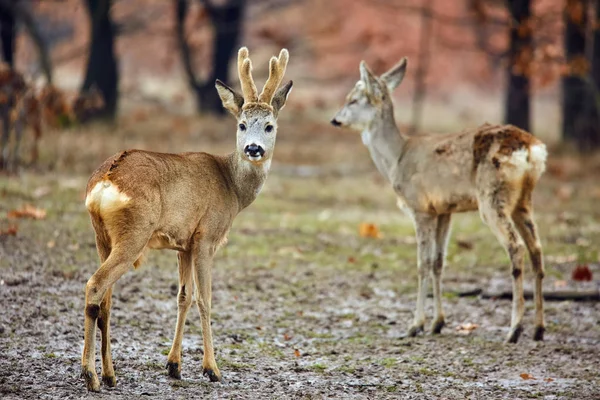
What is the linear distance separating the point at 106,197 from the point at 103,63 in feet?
52.9

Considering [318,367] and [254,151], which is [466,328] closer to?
[318,367]

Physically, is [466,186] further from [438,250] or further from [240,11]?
[240,11]

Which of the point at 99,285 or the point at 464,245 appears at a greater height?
the point at 99,285

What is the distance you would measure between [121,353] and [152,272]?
2.48m

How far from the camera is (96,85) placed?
2120 centimetres

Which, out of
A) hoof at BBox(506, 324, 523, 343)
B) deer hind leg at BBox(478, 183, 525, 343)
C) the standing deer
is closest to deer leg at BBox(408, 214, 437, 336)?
the standing deer

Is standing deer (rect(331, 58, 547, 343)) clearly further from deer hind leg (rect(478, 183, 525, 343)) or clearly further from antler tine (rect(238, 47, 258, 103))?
antler tine (rect(238, 47, 258, 103))

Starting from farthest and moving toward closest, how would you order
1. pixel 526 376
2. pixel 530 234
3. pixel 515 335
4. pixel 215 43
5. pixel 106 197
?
pixel 215 43, pixel 530 234, pixel 515 335, pixel 526 376, pixel 106 197

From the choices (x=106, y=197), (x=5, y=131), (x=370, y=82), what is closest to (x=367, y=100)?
(x=370, y=82)

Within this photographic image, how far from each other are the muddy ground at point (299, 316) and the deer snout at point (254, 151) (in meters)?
1.56

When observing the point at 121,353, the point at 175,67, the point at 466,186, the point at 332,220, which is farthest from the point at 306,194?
the point at 175,67

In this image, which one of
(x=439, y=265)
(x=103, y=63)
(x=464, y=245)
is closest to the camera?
(x=439, y=265)

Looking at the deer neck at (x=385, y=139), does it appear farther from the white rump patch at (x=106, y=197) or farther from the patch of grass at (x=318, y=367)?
the white rump patch at (x=106, y=197)

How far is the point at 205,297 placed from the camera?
21.4 feet
